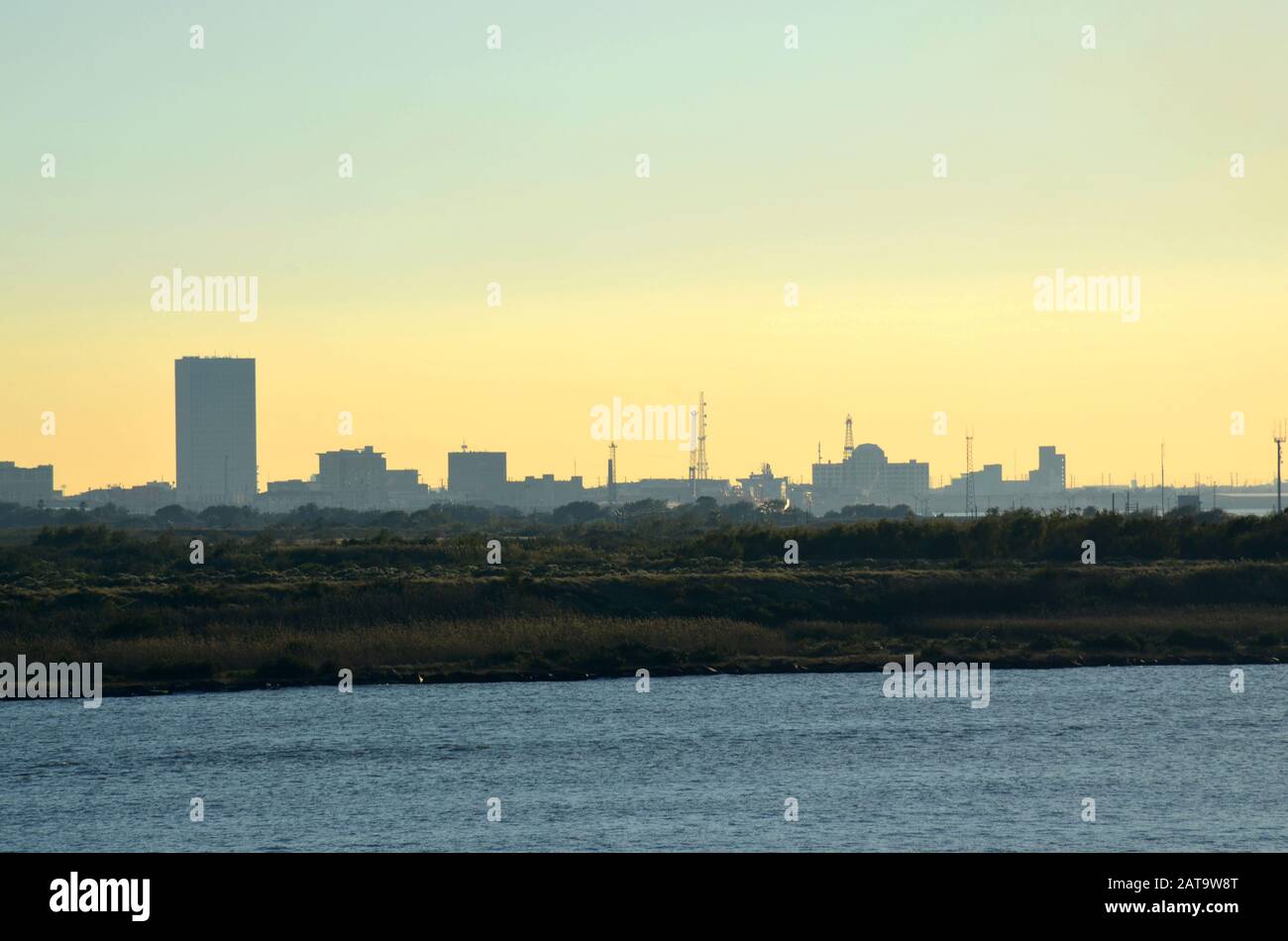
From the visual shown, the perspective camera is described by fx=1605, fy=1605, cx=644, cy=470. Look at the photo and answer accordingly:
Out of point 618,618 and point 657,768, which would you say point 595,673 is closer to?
point 618,618

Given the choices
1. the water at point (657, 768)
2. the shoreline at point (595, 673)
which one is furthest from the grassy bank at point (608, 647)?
the water at point (657, 768)

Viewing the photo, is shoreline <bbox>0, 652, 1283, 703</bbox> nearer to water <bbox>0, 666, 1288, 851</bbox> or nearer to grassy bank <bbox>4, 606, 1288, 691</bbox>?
grassy bank <bbox>4, 606, 1288, 691</bbox>

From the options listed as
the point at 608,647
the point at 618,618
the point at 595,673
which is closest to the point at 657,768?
the point at 595,673

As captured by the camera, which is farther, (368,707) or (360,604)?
(360,604)

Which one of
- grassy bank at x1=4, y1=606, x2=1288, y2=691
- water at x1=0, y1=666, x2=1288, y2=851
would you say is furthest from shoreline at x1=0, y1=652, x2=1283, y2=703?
water at x1=0, y1=666, x2=1288, y2=851

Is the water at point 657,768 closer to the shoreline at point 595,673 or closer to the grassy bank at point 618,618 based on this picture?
the shoreline at point 595,673

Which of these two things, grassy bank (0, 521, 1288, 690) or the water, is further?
grassy bank (0, 521, 1288, 690)
